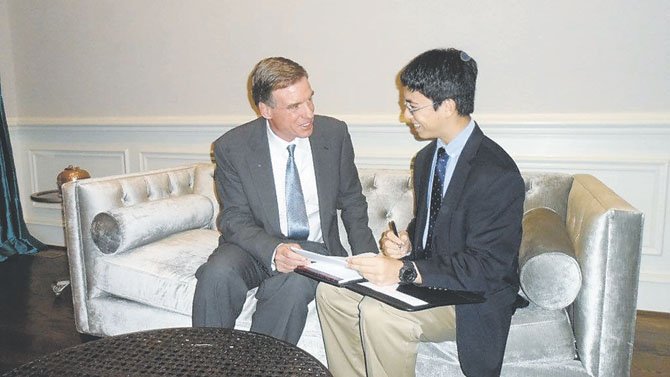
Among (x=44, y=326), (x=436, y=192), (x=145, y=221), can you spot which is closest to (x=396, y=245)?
(x=436, y=192)

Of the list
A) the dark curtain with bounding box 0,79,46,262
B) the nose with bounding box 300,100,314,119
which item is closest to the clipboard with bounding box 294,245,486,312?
the nose with bounding box 300,100,314,119

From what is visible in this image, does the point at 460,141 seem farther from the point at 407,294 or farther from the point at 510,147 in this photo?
the point at 510,147

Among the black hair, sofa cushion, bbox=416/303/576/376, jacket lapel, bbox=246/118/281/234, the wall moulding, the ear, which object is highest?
the black hair

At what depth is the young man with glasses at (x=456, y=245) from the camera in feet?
4.82

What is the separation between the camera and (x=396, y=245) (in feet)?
5.74

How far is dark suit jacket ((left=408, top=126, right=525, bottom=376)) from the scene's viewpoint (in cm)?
146

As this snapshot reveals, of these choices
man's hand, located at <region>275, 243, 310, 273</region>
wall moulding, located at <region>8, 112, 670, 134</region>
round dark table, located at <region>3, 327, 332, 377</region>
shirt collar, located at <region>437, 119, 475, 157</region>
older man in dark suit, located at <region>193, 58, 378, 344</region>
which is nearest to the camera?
round dark table, located at <region>3, 327, 332, 377</region>

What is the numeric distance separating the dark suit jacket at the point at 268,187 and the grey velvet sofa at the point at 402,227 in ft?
0.83

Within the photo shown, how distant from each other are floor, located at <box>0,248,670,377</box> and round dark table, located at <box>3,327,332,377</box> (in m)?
1.14

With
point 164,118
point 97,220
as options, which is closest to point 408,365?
point 97,220

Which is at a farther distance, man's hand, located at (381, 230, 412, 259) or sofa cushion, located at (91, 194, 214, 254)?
sofa cushion, located at (91, 194, 214, 254)

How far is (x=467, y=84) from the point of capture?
155 cm

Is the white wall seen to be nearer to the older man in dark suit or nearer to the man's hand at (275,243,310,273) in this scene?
the older man in dark suit

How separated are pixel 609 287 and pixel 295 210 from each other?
1177 millimetres
